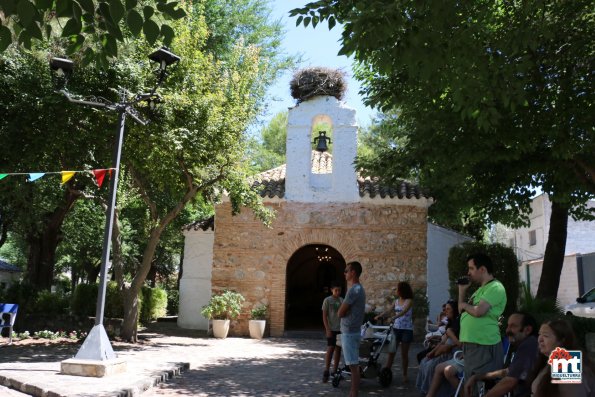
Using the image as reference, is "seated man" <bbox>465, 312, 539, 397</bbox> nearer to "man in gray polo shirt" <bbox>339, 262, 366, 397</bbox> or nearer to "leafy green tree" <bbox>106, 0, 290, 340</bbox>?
"man in gray polo shirt" <bbox>339, 262, 366, 397</bbox>

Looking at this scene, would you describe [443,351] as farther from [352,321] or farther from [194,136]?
[194,136]

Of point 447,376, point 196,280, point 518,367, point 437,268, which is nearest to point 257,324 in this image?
point 196,280

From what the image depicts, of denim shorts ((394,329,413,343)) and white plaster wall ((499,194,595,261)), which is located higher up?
white plaster wall ((499,194,595,261))

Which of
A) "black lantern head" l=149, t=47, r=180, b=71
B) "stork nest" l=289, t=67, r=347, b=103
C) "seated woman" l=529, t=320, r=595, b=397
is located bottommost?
"seated woman" l=529, t=320, r=595, b=397

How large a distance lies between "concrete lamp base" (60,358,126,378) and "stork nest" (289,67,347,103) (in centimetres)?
1039

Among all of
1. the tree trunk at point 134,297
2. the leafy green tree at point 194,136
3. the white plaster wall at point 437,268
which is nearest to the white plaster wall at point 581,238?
the white plaster wall at point 437,268

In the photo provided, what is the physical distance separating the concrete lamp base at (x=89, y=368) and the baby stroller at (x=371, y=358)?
336 centimetres

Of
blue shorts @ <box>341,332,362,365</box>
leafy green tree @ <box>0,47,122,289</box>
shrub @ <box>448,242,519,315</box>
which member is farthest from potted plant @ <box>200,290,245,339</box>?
blue shorts @ <box>341,332,362,365</box>

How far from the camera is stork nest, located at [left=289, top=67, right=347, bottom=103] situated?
15969 millimetres

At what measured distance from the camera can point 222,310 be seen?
14.8 m

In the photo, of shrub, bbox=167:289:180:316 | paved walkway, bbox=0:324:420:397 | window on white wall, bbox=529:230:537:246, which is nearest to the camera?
paved walkway, bbox=0:324:420:397

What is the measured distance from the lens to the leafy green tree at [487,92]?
19.3 ft

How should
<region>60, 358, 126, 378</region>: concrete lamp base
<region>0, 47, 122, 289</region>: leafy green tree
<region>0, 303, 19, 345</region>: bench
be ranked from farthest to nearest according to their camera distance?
<region>0, 303, 19, 345</region>: bench
<region>0, 47, 122, 289</region>: leafy green tree
<region>60, 358, 126, 378</region>: concrete lamp base

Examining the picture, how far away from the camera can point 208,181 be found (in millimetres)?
12695
